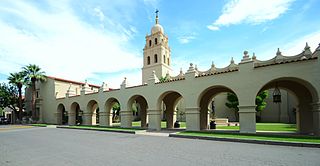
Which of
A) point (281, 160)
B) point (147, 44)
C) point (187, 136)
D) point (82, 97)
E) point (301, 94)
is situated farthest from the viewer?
point (147, 44)

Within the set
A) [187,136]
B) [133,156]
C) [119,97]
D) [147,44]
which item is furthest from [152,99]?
[147,44]

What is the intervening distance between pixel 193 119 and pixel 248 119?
14.4 feet

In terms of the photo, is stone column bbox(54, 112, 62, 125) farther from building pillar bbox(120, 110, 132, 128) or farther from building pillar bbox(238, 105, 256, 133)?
building pillar bbox(238, 105, 256, 133)

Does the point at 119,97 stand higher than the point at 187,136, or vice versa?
the point at 119,97

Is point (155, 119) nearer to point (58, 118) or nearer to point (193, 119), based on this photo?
point (193, 119)

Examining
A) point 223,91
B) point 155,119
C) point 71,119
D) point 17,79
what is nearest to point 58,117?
point 71,119

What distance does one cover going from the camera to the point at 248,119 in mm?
13375

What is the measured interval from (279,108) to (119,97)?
1141 inches

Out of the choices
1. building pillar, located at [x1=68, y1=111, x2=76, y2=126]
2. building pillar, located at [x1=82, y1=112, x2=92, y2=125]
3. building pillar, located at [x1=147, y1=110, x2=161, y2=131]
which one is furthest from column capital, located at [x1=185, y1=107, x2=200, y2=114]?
building pillar, located at [x1=68, y1=111, x2=76, y2=126]


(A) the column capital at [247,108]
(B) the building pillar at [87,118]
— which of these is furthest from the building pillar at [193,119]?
(B) the building pillar at [87,118]

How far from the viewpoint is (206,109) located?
1975 centimetres

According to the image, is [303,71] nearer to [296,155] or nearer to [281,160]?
[296,155]

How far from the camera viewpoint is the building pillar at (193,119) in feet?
52.5

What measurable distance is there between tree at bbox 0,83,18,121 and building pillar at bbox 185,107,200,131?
125ft
